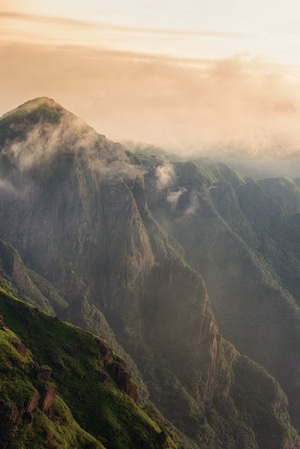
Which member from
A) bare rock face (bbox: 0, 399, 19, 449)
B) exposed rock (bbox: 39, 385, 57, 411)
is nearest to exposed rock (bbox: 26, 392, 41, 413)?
exposed rock (bbox: 39, 385, 57, 411)

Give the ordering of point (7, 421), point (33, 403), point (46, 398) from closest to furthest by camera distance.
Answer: point (7, 421) < point (33, 403) < point (46, 398)

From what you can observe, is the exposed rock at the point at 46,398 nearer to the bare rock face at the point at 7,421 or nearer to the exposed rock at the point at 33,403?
the exposed rock at the point at 33,403

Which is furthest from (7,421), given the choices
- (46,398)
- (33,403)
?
(46,398)

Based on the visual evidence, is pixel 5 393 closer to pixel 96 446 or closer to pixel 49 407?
pixel 49 407

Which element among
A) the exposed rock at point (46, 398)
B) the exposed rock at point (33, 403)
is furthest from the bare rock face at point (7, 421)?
the exposed rock at point (46, 398)

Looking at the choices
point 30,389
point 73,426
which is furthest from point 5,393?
point 73,426

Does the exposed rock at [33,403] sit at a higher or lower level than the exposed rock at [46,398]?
higher

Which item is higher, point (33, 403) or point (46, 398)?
point (33, 403)

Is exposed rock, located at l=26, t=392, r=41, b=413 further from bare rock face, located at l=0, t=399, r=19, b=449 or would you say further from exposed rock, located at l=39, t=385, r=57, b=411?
bare rock face, located at l=0, t=399, r=19, b=449

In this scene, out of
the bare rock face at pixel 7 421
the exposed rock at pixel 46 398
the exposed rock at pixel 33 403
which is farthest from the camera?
the exposed rock at pixel 46 398

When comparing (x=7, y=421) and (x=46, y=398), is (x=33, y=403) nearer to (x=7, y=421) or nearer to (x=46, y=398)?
(x=46, y=398)

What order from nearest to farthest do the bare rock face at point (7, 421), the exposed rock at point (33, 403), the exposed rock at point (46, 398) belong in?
the bare rock face at point (7, 421), the exposed rock at point (33, 403), the exposed rock at point (46, 398)
